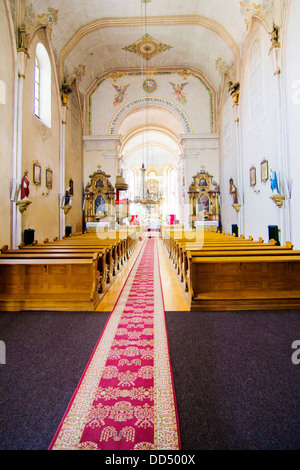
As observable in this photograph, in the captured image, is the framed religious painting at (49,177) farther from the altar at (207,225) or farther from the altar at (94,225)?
the altar at (207,225)

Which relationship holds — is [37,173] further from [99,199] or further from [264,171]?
[264,171]

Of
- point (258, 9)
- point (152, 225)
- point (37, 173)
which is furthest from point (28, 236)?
point (152, 225)

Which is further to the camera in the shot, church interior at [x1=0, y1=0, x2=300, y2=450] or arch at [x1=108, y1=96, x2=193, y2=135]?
arch at [x1=108, y1=96, x2=193, y2=135]

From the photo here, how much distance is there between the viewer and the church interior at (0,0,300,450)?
179 centimetres

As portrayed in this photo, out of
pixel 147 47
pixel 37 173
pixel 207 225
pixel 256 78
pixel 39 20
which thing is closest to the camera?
pixel 39 20

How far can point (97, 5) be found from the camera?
967cm

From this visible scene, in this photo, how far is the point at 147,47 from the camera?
1238 cm

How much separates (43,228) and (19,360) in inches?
276

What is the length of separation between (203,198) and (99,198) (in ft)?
18.7

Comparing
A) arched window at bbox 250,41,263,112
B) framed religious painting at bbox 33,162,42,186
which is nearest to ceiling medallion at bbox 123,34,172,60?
arched window at bbox 250,41,263,112

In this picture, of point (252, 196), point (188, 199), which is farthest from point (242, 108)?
point (188, 199)

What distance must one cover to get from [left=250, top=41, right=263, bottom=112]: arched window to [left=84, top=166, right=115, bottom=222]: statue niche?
7940 millimetres

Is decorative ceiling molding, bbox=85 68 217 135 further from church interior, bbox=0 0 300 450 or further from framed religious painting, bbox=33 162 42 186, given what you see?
framed religious painting, bbox=33 162 42 186

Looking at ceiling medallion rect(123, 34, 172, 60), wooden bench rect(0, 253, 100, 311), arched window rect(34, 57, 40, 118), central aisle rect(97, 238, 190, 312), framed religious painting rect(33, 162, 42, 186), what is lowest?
central aisle rect(97, 238, 190, 312)
